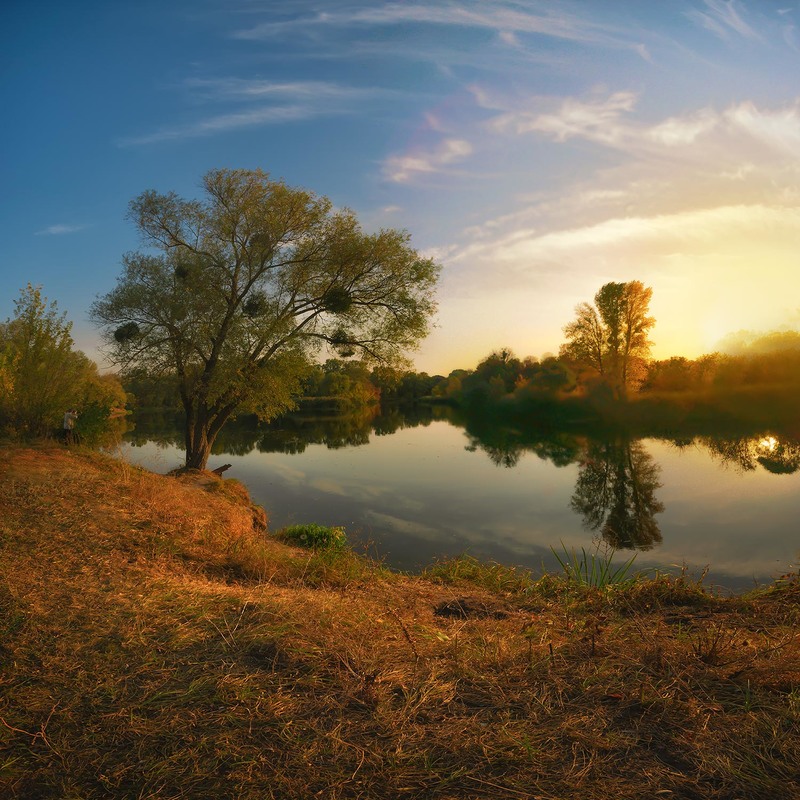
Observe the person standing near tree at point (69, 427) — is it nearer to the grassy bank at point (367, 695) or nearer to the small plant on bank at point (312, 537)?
the small plant on bank at point (312, 537)

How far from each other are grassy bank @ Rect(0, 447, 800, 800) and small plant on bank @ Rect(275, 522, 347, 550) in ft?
19.1

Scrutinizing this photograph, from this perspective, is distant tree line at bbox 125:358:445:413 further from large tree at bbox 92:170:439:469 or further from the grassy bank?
the grassy bank

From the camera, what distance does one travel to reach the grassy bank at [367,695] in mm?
2371

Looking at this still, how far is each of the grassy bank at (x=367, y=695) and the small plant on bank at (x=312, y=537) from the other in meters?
5.82

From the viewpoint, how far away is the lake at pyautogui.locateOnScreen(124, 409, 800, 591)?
12.0 meters

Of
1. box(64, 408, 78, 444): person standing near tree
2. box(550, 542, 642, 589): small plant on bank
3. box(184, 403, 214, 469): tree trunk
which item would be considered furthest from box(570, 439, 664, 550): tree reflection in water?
box(64, 408, 78, 444): person standing near tree

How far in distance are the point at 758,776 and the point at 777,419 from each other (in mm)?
30435

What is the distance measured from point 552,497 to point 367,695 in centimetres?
1589

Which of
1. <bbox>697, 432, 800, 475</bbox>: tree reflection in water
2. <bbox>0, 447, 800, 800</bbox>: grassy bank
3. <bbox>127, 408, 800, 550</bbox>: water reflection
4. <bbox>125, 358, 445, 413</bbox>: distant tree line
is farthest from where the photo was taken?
<bbox>697, 432, 800, 475</bbox>: tree reflection in water

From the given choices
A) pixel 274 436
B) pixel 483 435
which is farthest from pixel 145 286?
pixel 483 435

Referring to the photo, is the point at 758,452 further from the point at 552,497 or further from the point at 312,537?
the point at 312,537

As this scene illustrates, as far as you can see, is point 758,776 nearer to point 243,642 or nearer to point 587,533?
point 243,642

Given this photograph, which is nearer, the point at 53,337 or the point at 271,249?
the point at 53,337

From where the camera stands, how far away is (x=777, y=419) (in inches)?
1035
